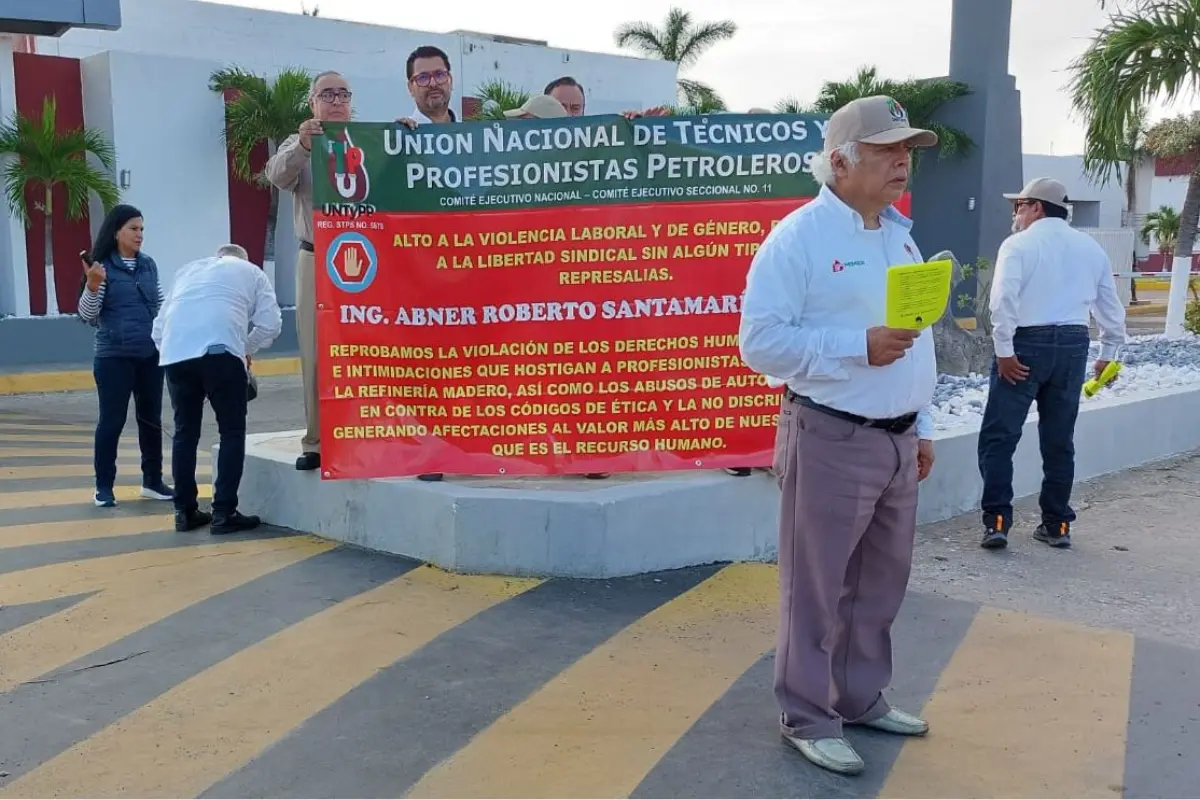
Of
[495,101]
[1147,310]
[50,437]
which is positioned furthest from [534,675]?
[1147,310]

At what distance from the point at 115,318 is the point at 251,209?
14150 millimetres

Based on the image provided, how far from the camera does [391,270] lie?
5191 millimetres

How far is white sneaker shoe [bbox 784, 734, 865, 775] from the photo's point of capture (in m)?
3.22

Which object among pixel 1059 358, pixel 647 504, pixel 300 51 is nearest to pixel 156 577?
pixel 647 504

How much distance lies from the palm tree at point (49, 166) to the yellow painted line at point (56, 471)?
903cm

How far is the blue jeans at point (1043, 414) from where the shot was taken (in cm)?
559

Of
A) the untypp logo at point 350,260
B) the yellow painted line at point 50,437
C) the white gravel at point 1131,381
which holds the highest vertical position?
the untypp logo at point 350,260

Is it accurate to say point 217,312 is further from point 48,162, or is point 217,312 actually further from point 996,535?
point 48,162

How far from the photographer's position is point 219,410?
19.3 ft

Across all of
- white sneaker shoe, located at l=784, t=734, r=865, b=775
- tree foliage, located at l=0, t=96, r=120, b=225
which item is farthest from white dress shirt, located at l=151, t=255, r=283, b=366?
tree foliage, located at l=0, t=96, r=120, b=225

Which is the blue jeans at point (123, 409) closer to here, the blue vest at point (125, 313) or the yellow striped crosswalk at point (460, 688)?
the blue vest at point (125, 313)

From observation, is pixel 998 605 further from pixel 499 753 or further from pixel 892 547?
pixel 499 753

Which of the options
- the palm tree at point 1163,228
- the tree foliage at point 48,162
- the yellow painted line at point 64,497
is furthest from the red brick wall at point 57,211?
the palm tree at point 1163,228

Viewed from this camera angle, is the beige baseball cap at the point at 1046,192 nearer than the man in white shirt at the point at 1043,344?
No
